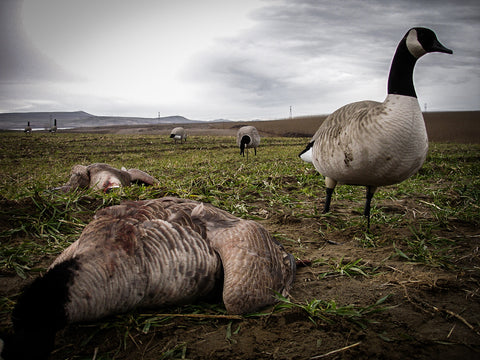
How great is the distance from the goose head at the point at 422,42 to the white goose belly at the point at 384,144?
2.59ft

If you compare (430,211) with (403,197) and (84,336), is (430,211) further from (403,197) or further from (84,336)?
(84,336)

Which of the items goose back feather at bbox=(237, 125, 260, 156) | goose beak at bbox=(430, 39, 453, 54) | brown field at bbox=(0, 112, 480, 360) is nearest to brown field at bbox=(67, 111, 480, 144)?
goose back feather at bbox=(237, 125, 260, 156)

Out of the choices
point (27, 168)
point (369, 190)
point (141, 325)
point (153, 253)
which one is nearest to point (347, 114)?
point (369, 190)

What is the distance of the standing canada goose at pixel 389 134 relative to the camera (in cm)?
365

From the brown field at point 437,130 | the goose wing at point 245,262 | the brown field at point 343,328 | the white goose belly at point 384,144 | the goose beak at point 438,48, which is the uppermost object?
the brown field at point 437,130

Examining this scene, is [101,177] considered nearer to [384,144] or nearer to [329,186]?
[329,186]

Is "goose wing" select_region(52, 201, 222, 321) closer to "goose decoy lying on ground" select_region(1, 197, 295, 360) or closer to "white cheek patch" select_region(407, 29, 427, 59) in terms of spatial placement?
"goose decoy lying on ground" select_region(1, 197, 295, 360)

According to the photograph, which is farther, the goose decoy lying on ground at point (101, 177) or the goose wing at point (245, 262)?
the goose decoy lying on ground at point (101, 177)

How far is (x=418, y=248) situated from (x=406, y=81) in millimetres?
2155

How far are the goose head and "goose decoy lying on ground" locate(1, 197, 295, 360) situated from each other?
11.3ft

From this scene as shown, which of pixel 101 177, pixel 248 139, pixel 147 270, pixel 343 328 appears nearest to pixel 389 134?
pixel 343 328

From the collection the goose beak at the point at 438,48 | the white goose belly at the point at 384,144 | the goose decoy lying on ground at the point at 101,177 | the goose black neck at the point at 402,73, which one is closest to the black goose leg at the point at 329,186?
the white goose belly at the point at 384,144

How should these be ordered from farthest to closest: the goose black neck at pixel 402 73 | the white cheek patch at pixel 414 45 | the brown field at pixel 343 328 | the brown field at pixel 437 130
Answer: the brown field at pixel 437 130 → the white cheek patch at pixel 414 45 → the goose black neck at pixel 402 73 → the brown field at pixel 343 328

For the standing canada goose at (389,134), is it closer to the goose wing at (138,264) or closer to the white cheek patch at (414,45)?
the white cheek patch at (414,45)
